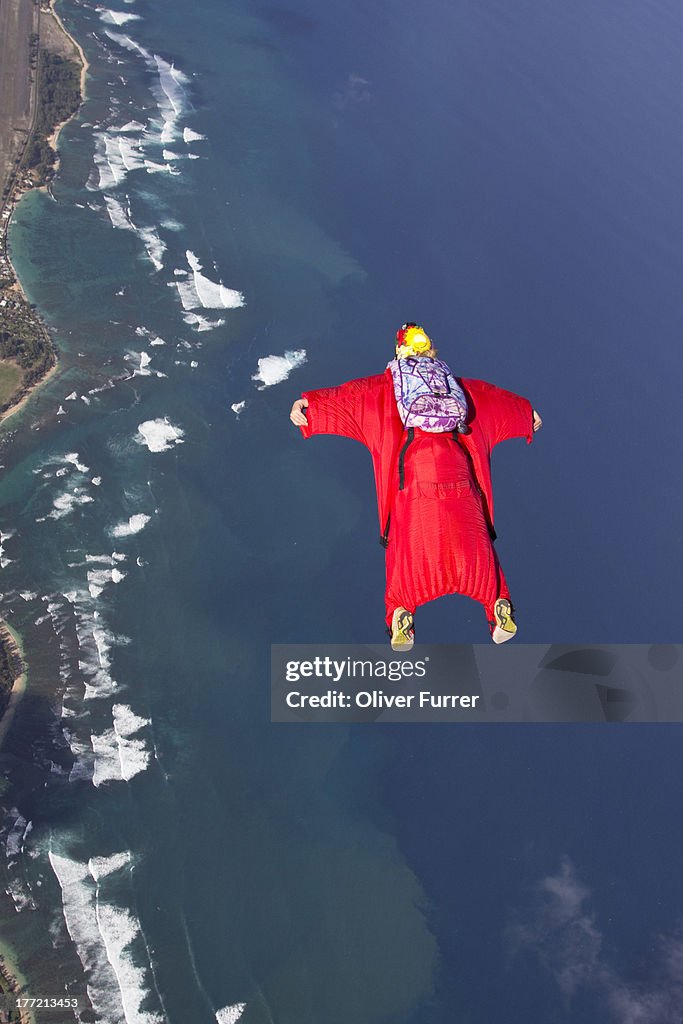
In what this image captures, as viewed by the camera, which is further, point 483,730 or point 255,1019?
point 483,730

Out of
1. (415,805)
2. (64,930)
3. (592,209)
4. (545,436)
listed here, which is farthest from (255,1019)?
(592,209)

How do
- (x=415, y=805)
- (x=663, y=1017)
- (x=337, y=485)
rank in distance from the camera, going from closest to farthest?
(x=663, y=1017) → (x=415, y=805) → (x=337, y=485)

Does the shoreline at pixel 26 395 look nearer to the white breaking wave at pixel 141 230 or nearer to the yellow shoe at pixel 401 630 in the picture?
the white breaking wave at pixel 141 230

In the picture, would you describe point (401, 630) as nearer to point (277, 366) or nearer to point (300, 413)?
point (300, 413)

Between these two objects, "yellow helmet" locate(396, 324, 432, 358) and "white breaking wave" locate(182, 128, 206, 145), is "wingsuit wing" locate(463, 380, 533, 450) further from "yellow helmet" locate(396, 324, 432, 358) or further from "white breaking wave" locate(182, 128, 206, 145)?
"white breaking wave" locate(182, 128, 206, 145)

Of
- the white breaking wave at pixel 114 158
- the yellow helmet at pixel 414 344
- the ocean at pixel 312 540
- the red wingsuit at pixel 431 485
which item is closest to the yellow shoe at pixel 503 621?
the red wingsuit at pixel 431 485

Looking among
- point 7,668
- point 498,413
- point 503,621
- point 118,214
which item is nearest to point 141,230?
point 118,214

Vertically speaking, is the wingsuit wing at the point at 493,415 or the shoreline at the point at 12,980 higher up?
the wingsuit wing at the point at 493,415

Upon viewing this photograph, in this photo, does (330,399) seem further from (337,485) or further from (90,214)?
(90,214)
